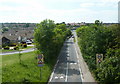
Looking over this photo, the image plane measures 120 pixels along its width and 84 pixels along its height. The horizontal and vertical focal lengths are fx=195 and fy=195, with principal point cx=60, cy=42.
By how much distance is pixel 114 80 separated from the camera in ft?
51.8

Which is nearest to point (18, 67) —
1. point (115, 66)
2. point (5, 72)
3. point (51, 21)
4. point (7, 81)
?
point (5, 72)

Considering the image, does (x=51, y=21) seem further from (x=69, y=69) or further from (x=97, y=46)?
(x=97, y=46)

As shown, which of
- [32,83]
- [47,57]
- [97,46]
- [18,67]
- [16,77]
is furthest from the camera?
[47,57]

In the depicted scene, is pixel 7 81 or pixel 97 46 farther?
pixel 97 46

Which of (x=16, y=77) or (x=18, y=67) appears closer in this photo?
(x=16, y=77)

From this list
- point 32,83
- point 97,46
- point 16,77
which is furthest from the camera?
point 97,46

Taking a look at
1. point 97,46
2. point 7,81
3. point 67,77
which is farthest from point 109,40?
point 7,81

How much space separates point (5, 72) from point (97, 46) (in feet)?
37.0

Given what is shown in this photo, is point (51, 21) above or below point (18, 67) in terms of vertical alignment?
above

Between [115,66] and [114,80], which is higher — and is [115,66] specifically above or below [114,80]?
above

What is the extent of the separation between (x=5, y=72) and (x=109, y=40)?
1284 centimetres

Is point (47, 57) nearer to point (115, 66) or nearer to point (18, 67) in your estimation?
point (18, 67)

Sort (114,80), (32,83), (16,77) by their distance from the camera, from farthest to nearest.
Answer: (16,77) < (32,83) < (114,80)

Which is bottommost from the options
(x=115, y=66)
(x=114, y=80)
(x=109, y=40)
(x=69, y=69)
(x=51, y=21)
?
(x=69, y=69)
